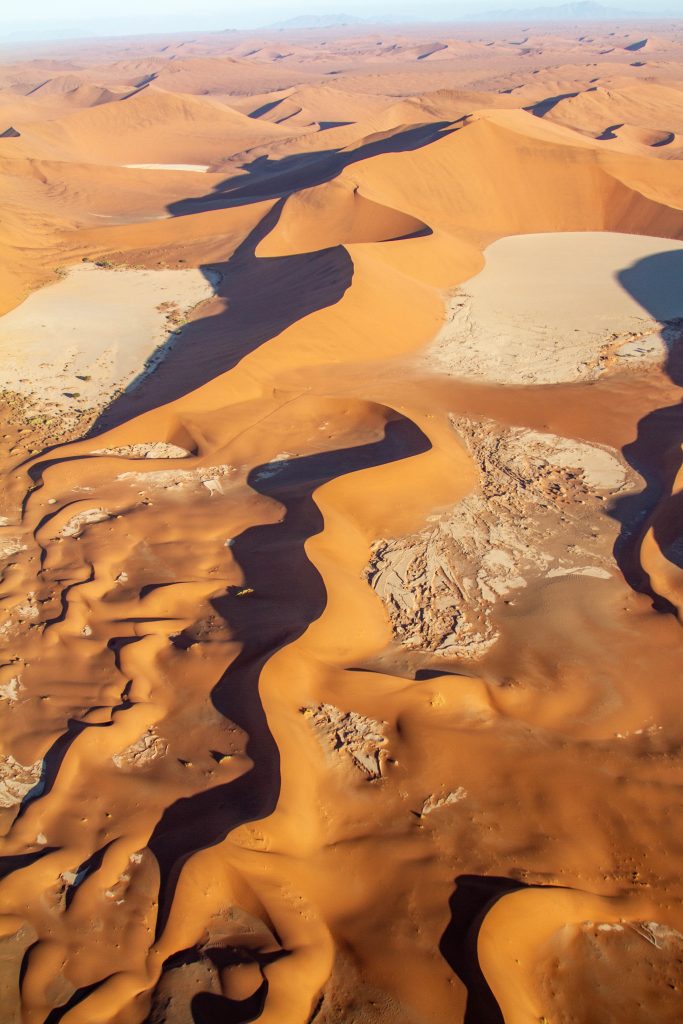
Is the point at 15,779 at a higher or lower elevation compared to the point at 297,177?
lower

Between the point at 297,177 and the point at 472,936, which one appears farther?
the point at 297,177

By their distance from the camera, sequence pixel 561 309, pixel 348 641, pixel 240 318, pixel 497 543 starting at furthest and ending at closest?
pixel 240 318 → pixel 561 309 → pixel 497 543 → pixel 348 641

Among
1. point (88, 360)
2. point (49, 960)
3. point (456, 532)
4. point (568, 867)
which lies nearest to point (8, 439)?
point (88, 360)

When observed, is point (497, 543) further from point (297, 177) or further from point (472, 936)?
point (297, 177)

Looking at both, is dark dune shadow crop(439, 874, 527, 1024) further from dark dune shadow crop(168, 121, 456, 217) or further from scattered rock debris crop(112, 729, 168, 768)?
dark dune shadow crop(168, 121, 456, 217)

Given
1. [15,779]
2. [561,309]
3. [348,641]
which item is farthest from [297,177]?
[15,779]

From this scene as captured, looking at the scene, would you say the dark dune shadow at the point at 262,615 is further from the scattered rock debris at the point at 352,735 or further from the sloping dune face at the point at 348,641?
the scattered rock debris at the point at 352,735
